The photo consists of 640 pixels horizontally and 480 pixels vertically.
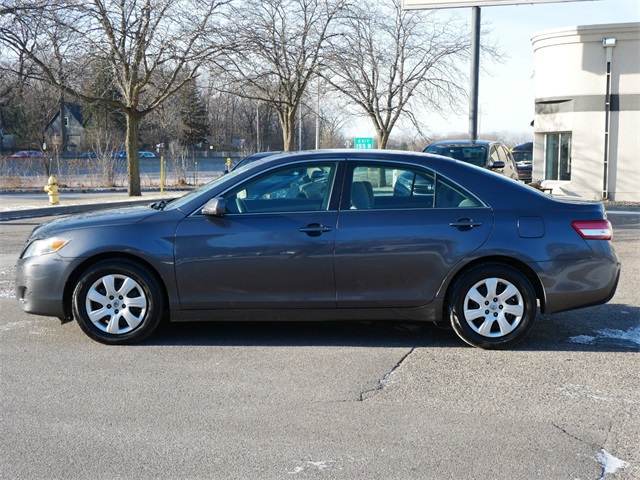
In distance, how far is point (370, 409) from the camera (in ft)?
15.6

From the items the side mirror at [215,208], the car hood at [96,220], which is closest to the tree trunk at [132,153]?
the car hood at [96,220]

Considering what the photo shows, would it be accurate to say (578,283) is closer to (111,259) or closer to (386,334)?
(386,334)

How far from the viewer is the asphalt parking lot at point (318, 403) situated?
3939 millimetres

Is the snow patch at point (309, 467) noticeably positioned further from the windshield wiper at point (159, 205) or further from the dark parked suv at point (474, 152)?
the dark parked suv at point (474, 152)

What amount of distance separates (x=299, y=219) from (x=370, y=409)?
191cm

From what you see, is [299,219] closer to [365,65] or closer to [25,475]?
[25,475]

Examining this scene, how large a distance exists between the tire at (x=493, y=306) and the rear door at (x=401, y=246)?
0.22m

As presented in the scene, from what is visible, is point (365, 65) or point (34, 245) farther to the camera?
point (365, 65)

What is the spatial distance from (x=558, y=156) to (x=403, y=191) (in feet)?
67.2

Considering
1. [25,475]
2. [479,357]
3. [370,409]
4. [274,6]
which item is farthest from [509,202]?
[274,6]

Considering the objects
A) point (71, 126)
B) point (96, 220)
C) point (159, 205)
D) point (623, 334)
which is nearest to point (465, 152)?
point (623, 334)

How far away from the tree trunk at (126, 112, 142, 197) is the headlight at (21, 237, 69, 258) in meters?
20.1

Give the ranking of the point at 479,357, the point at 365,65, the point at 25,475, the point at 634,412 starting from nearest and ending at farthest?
the point at 25,475, the point at 634,412, the point at 479,357, the point at 365,65

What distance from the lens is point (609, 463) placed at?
397cm
